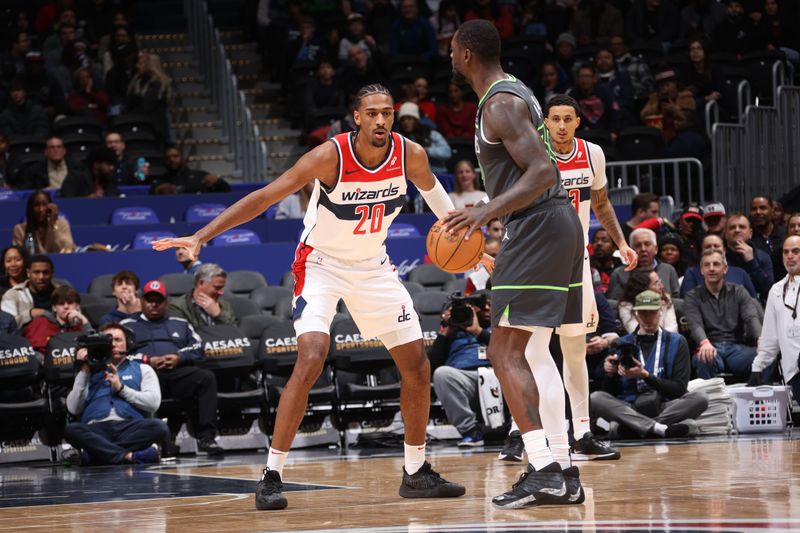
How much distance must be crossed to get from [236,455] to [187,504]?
4.00 meters

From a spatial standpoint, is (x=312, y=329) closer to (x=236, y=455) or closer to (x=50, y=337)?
(x=236, y=455)

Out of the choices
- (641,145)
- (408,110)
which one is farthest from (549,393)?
(641,145)

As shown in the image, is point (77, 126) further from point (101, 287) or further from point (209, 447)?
point (209, 447)

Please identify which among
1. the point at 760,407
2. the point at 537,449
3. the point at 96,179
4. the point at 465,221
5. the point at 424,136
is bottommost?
the point at 760,407

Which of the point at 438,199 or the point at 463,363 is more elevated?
the point at 438,199

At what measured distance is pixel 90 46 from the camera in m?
18.3

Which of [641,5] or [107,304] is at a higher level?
[641,5]

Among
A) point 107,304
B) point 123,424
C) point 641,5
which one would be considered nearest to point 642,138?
point 641,5

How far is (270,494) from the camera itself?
5.91 m

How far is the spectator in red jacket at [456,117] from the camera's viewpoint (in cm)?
1669

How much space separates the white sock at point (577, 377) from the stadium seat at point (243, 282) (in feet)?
17.3

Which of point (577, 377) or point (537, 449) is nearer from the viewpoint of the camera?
point (537, 449)

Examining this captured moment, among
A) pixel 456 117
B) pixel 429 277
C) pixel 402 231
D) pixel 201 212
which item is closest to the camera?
pixel 429 277

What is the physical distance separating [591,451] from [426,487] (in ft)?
6.16
